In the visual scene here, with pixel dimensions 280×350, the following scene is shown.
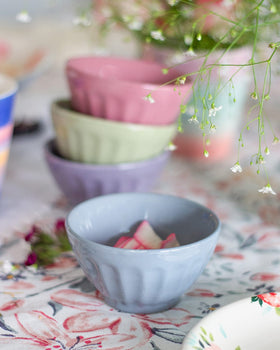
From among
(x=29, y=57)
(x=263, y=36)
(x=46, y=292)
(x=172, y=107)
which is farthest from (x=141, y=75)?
(x=29, y=57)

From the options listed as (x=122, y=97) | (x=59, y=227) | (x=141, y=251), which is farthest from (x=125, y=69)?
(x=141, y=251)

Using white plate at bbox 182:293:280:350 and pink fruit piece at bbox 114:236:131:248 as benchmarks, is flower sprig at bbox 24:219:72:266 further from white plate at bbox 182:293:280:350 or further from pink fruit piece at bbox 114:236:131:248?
white plate at bbox 182:293:280:350

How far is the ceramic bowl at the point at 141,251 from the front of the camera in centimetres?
45

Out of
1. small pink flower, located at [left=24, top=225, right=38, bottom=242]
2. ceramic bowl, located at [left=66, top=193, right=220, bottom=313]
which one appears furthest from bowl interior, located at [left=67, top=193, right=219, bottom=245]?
small pink flower, located at [left=24, top=225, right=38, bottom=242]

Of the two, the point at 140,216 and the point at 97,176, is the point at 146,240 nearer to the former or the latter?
the point at 140,216

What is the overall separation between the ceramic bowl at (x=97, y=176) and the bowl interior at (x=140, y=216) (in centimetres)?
12

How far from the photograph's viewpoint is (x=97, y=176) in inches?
27.1

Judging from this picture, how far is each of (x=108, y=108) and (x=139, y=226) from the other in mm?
190

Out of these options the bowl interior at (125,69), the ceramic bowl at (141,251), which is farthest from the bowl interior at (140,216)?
the bowl interior at (125,69)

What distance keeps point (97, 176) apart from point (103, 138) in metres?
0.05

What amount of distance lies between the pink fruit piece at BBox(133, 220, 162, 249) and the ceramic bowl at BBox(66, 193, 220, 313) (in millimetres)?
19

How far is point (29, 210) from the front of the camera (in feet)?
2.37

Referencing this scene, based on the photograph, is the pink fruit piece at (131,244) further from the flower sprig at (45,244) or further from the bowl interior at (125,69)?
the bowl interior at (125,69)

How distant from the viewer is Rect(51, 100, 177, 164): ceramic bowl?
2.20 ft
